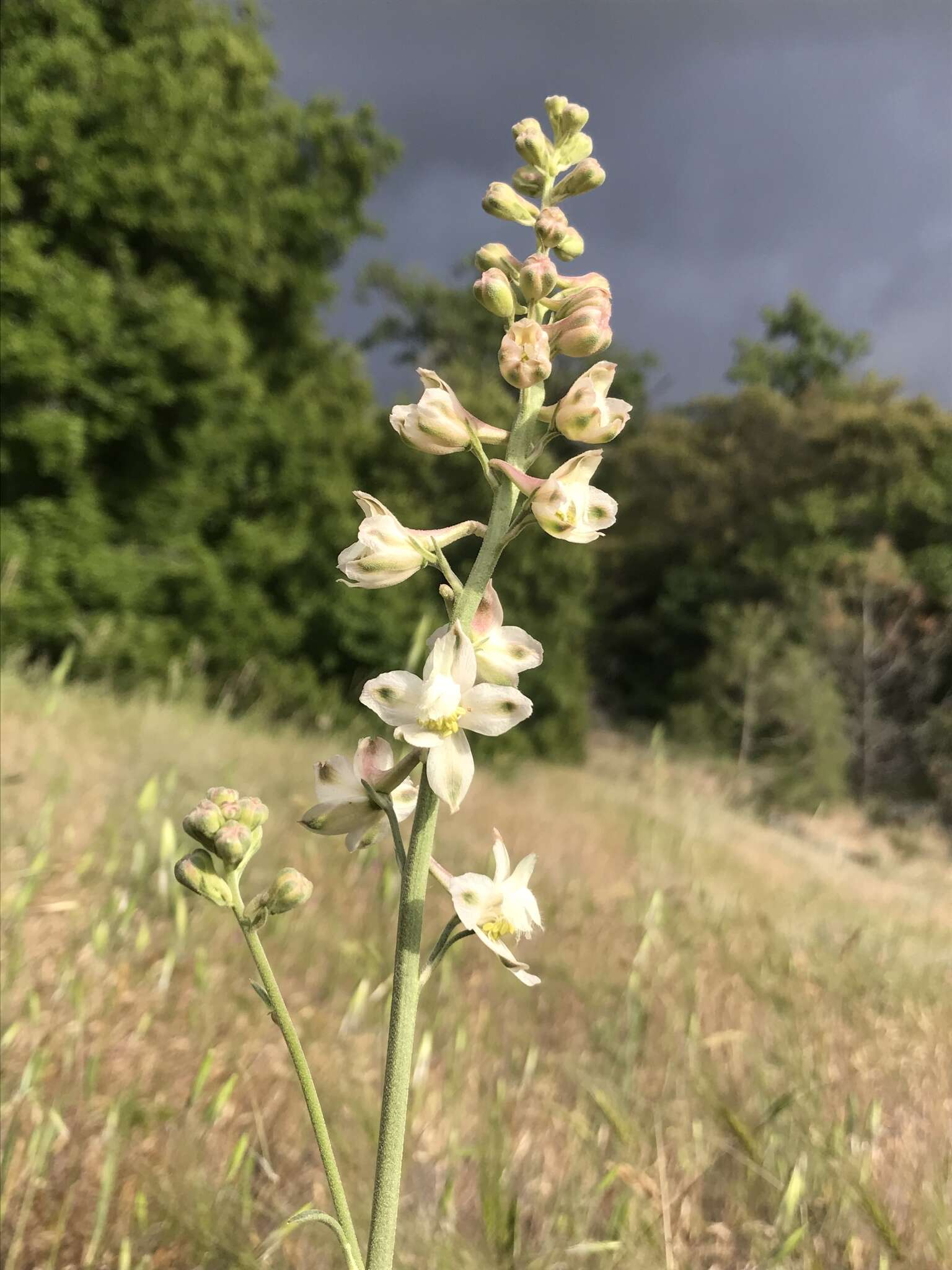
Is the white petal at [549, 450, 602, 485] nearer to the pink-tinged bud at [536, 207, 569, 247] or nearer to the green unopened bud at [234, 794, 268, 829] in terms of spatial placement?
the pink-tinged bud at [536, 207, 569, 247]

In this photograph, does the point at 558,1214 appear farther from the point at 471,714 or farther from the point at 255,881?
the point at 255,881

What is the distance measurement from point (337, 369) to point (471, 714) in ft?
41.7

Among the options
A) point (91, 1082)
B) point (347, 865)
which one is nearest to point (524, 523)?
point (91, 1082)

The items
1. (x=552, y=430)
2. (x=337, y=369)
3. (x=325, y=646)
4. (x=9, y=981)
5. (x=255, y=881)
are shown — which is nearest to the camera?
(x=552, y=430)

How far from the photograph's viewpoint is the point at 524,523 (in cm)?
82

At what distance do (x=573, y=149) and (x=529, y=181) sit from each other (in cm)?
7

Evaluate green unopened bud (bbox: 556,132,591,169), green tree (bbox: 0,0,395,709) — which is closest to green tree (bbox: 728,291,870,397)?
green tree (bbox: 0,0,395,709)

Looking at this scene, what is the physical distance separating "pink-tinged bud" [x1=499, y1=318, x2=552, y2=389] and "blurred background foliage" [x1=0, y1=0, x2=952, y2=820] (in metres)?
4.59

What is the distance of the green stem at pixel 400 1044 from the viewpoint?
677 mm

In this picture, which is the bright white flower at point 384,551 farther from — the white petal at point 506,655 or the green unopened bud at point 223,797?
the green unopened bud at point 223,797

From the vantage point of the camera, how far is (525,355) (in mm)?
869

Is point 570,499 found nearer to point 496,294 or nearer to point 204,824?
point 496,294

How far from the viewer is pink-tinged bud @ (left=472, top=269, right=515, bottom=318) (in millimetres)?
931

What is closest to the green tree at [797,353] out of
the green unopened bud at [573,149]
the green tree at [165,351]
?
the green tree at [165,351]
